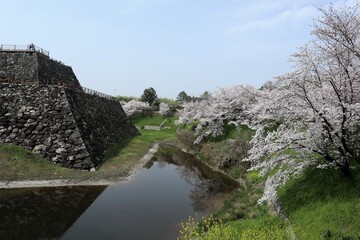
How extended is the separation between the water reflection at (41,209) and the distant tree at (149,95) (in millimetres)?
66566

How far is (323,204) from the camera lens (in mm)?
10477

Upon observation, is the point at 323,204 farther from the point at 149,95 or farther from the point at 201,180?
the point at 149,95

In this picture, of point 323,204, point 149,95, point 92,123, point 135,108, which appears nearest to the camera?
point 323,204

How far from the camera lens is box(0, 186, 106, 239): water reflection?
41.1ft

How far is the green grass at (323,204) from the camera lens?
9.02 metres

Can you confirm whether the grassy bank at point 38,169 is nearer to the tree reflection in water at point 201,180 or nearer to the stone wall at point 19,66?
the tree reflection in water at point 201,180

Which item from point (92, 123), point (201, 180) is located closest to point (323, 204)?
point (201, 180)

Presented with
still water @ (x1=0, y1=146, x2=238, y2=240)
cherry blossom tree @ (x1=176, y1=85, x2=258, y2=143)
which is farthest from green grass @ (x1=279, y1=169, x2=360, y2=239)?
cherry blossom tree @ (x1=176, y1=85, x2=258, y2=143)

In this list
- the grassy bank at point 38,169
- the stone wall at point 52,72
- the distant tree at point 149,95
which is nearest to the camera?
the grassy bank at point 38,169

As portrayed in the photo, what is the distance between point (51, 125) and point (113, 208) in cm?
1130

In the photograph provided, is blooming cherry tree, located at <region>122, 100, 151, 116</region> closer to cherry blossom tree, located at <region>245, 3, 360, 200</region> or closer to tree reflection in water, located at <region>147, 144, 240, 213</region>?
tree reflection in water, located at <region>147, 144, 240, 213</region>

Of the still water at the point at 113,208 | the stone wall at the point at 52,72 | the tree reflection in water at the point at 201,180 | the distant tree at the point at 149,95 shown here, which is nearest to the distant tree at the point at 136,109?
the distant tree at the point at 149,95

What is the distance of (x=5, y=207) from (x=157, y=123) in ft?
167

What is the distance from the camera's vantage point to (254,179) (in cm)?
1920
